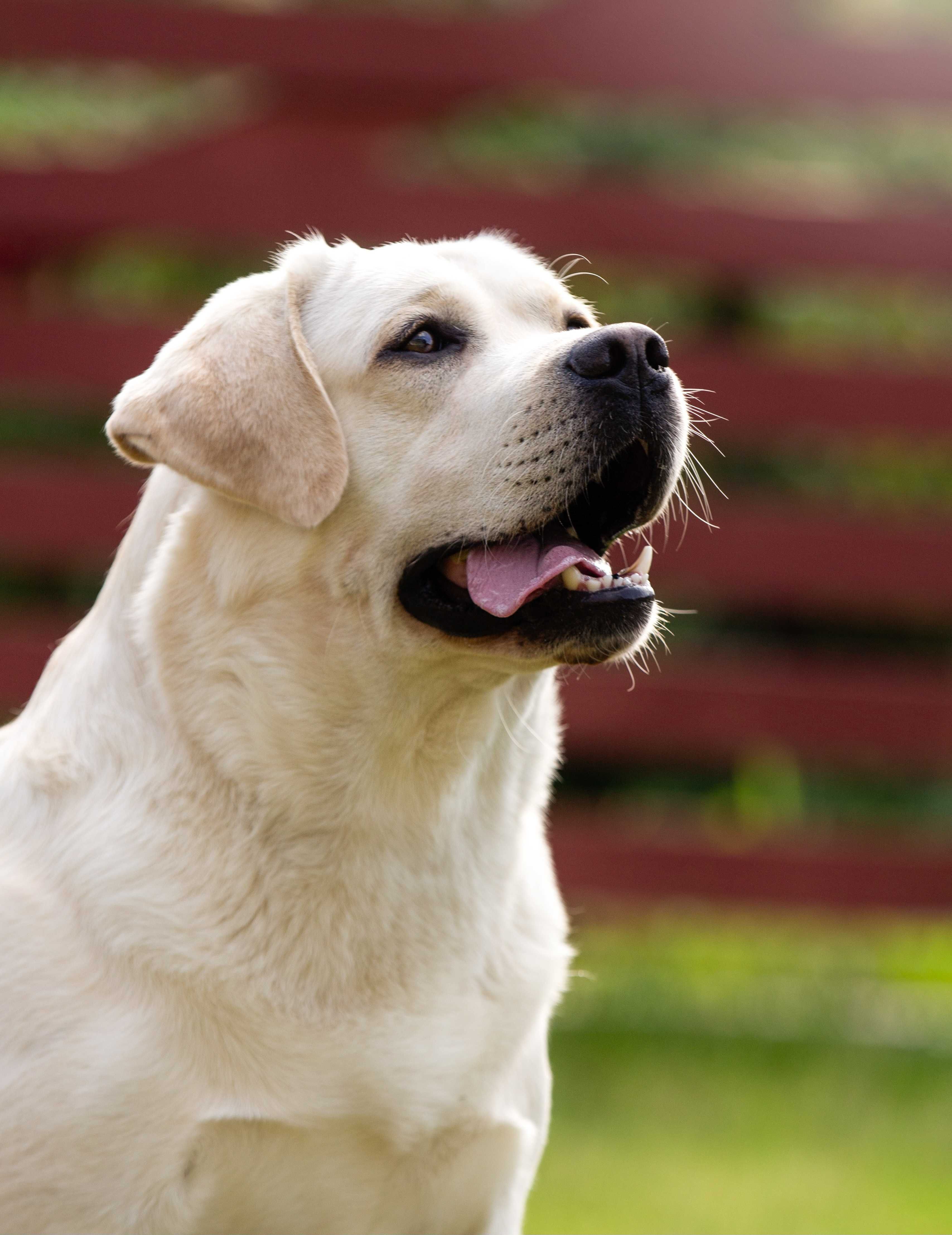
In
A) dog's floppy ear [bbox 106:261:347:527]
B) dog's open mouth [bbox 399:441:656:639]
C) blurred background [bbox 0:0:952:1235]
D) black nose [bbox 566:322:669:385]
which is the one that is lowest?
blurred background [bbox 0:0:952:1235]

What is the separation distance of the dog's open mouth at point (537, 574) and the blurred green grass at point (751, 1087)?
87.5 inches

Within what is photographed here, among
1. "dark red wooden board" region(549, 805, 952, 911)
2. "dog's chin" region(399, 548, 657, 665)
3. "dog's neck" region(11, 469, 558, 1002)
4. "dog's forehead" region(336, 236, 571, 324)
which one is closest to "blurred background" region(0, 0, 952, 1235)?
"dark red wooden board" region(549, 805, 952, 911)

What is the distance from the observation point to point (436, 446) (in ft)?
7.89

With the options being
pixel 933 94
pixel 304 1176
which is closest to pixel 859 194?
pixel 933 94

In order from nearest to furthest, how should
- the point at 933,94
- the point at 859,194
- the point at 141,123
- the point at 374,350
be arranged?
the point at 374,350
the point at 933,94
the point at 859,194
the point at 141,123

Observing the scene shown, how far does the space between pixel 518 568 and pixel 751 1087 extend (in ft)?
10.8

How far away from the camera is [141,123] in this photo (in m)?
6.70

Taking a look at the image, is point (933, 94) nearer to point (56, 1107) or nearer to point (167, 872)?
point (167, 872)

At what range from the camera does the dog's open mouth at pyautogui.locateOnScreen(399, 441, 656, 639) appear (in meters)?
2.31

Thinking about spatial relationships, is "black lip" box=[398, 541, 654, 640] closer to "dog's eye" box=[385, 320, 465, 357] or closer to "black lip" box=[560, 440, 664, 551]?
"black lip" box=[560, 440, 664, 551]

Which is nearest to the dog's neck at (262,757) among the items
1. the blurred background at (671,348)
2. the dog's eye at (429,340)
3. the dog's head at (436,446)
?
the dog's head at (436,446)

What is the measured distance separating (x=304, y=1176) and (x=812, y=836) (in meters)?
3.83

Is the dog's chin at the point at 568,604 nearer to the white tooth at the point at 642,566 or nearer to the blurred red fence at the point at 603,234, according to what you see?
the white tooth at the point at 642,566

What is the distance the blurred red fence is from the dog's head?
9.74 feet
